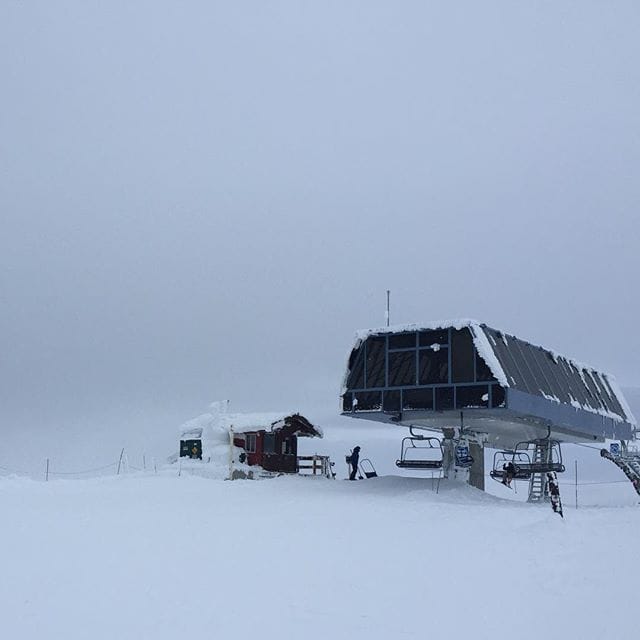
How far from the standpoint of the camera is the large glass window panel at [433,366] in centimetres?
2764

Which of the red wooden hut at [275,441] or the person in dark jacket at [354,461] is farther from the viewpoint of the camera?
the red wooden hut at [275,441]

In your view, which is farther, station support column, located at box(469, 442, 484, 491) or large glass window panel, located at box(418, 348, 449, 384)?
station support column, located at box(469, 442, 484, 491)

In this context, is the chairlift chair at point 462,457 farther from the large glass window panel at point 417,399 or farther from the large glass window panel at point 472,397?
the large glass window panel at point 472,397

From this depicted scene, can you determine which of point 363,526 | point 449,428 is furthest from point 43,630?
point 449,428

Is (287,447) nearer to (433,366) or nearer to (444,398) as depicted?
(433,366)

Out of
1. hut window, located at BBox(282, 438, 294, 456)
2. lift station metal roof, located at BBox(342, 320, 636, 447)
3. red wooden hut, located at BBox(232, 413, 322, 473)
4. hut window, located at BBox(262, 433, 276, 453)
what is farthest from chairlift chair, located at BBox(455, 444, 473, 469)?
hut window, located at BBox(282, 438, 294, 456)

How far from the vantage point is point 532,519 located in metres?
17.1

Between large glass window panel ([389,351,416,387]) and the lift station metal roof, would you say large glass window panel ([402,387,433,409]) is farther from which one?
large glass window panel ([389,351,416,387])

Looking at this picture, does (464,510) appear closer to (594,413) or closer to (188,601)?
(188,601)

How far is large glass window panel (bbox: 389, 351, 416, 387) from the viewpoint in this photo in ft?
93.7

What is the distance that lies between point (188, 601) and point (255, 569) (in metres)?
1.93

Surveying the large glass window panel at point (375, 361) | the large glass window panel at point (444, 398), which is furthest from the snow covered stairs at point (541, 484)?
the large glass window panel at point (375, 361)

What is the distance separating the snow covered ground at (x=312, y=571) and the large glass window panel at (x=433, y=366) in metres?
8.28

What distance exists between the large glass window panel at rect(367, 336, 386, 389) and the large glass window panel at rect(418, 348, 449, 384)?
5.97 feet
